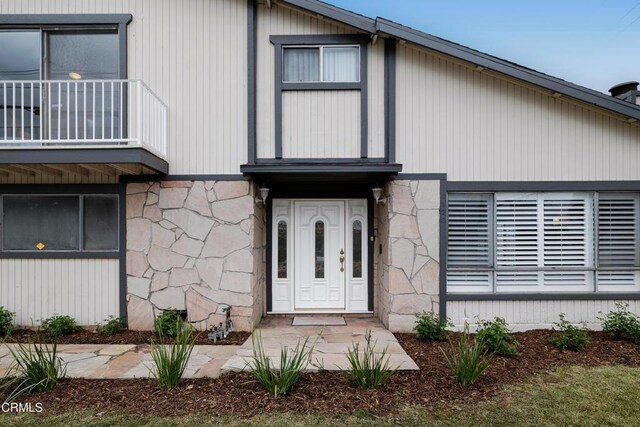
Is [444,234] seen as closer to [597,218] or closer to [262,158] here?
[597,218]

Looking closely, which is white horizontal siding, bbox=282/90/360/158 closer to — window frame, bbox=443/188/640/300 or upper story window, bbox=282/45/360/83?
upper story window, bbox=282/45/360/83

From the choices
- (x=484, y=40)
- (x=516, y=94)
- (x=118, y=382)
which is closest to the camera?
(x=118, y=382)

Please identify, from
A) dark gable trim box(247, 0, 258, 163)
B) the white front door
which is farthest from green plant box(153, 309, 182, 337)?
dark gable trim box(247, 0, 258, 163)

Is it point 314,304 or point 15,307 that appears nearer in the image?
point 15,307

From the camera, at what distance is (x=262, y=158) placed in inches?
245

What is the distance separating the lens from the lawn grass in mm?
3578

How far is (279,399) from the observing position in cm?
395

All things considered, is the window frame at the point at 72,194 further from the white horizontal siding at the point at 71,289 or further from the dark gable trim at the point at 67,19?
the dark gable trim at the point at 67,19

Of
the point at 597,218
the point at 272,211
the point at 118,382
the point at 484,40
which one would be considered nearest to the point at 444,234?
the point at 597,218

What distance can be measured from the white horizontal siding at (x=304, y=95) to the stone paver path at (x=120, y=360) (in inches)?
119

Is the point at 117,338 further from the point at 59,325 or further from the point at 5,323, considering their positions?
the point at 5,323

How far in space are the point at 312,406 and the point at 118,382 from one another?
2.25 meters

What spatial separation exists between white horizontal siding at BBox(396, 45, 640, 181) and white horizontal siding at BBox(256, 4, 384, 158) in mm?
366

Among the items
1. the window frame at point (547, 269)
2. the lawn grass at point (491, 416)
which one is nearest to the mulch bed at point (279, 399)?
the lawn grass at point (491, 416)
